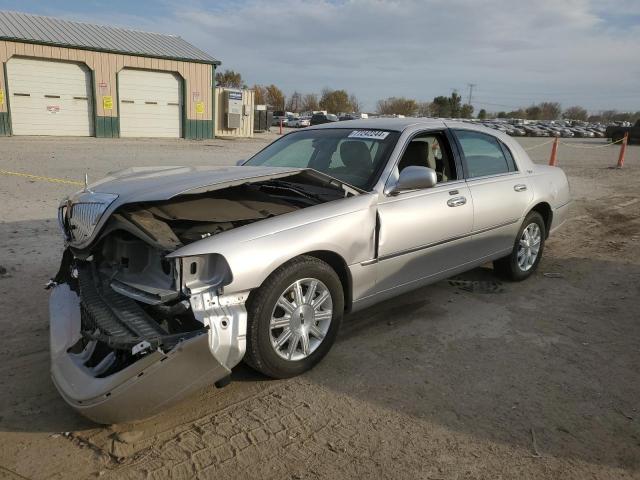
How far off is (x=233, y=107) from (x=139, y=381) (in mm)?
27022

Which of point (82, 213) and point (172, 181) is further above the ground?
point (172, 181)

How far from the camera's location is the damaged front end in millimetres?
2516

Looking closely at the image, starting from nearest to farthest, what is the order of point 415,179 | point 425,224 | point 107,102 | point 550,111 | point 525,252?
1. point 415,179
2. point 425,224
3. point 525,252
4. point 107,102
5. point 550,111

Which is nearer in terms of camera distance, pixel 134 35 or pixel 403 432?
pixel 403 432

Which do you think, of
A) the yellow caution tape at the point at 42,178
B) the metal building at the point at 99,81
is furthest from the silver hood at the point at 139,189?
the metal building at the point at 99,81

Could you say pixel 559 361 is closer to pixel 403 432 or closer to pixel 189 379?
pixel 403 432

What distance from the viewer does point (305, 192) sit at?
12.2 ft

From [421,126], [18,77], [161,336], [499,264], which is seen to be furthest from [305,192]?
[18,77]

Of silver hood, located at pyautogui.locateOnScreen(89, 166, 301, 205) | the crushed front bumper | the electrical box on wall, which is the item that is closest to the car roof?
silver hood, located at pyautogui.locateOnScreen(89, 166, 301, 205)

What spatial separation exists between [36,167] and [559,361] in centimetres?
1265

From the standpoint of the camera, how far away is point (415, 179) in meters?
3.66

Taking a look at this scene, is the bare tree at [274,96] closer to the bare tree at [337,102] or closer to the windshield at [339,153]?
the bare tree at [337,102]

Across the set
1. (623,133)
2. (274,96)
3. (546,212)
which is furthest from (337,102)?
(546,212)

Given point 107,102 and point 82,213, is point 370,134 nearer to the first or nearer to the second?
point 82,213
